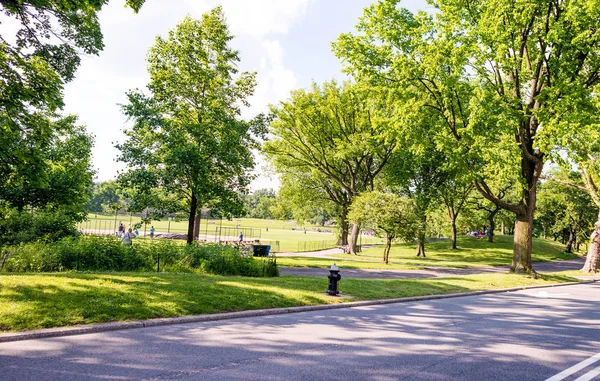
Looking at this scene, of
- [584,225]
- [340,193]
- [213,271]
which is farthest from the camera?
[584,225]

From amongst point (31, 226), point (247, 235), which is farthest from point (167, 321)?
point (247, 235)

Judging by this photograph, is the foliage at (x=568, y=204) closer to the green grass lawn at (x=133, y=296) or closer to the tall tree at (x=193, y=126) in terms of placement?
the tall tree at (x=193, y=126)

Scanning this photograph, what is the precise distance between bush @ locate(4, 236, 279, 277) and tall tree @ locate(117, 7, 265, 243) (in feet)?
17.3

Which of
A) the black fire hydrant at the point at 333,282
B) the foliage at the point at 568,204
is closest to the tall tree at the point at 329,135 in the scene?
the black fire hydrant at the point at 333,282

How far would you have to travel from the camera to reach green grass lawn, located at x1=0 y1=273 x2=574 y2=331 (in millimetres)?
6555

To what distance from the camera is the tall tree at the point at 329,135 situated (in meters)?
32.2

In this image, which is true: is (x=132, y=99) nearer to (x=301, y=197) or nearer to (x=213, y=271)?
(x=213, y=271)

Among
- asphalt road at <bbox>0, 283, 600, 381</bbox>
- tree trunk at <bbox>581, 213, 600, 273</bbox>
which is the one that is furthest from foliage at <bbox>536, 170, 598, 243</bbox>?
asphalt road at <bbox>0, 283, 600, 381</bbox>

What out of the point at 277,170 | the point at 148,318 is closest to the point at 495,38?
the point at 148,318

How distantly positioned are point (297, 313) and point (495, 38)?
49.3 ft

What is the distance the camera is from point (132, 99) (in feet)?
64.1

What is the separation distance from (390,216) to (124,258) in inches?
760

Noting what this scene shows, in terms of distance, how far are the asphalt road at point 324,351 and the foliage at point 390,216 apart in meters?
18.5

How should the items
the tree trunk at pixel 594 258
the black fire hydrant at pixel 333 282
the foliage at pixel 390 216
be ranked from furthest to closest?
the foliage at pixel 390 216 < the tree trunk at pixel 594 258 < the black fire hydrant at pixel 333 282
